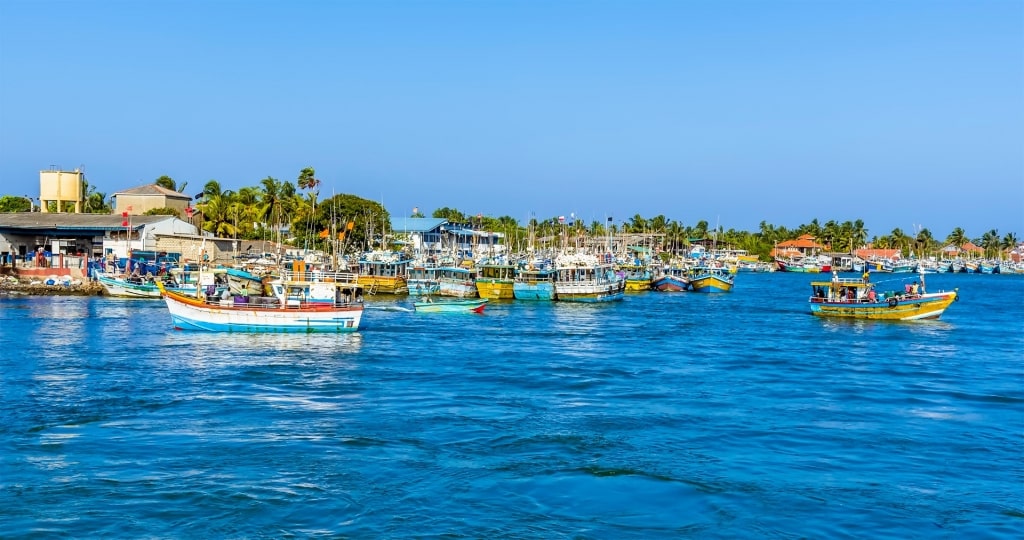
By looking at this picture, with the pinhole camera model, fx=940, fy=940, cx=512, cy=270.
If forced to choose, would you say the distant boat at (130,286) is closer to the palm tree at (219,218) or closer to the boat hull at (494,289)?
the boat hull at (494,289)

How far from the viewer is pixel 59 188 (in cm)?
8831

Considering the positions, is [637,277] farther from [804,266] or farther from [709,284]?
[804,266]

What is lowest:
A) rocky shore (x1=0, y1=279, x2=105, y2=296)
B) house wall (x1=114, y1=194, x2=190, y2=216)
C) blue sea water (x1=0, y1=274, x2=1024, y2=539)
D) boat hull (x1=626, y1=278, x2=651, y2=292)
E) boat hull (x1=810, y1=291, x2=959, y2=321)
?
blue sea water (x1=0, y1=274, x2=1024, y2=539)

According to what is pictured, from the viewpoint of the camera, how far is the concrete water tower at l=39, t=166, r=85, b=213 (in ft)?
290

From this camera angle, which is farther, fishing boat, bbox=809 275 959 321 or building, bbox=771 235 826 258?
building, bbox=771 235 826 258

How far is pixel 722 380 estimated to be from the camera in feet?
106

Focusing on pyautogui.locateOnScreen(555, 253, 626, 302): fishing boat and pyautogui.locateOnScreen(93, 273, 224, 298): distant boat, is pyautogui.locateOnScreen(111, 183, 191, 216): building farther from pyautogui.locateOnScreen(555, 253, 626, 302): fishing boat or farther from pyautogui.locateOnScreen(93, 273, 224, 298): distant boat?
pyautogui.locateOnScreen(555, 253, 626, 302): fishing boat

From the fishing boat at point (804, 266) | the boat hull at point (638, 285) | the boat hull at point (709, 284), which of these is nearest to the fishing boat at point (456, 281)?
the boat hull at point (638, 285)

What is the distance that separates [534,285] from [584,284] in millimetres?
3789

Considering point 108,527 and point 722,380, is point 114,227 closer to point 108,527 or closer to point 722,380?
point 722,380

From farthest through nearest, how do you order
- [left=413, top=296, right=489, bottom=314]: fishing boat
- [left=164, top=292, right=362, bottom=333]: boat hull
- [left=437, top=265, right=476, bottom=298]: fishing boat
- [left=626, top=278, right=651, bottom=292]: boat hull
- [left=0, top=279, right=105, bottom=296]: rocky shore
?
[left=626, top=278, right=651, bottom=292]: boat hull < [left=437, top=265, right=476, bottom=298]: fishing boat < [left=0, top=279, right=105, bottom=296]: rocky shore < [left=413, top=296, right=489, bottom=314]: fishing boat < [left=164, top=292, right=362, bottom=333]: boat hull

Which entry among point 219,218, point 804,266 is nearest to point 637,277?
point 219,218

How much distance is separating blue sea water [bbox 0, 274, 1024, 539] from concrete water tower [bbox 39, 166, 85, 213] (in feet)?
169

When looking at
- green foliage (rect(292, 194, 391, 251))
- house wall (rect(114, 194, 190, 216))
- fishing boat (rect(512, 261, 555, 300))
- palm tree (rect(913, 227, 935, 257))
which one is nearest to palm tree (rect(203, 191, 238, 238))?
house wall (rect(114, 194, 190, 216))
